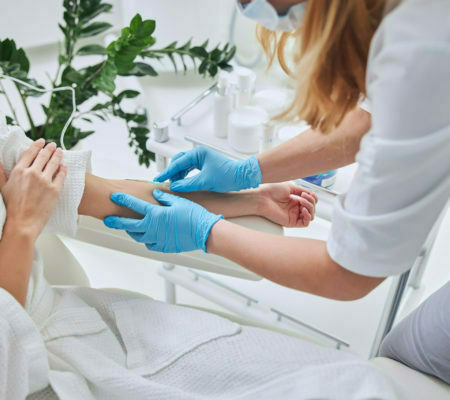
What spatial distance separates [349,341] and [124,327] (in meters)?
0.87

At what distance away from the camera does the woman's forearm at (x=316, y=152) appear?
1026 millimetres

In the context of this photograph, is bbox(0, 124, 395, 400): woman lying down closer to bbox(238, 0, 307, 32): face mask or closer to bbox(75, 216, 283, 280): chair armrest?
bbox(75, 216, 283, 280): chair armrest

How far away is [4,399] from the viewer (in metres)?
0.73

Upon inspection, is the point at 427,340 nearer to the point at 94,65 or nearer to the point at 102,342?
the point at 102,342

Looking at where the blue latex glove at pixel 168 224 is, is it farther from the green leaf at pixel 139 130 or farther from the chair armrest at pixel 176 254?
the green leaf at pixel 139 130

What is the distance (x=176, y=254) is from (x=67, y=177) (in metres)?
0.29


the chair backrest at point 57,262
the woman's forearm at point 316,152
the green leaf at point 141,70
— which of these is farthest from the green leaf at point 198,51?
the chair backrest at point 57,262

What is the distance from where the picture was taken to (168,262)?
3.58 ft

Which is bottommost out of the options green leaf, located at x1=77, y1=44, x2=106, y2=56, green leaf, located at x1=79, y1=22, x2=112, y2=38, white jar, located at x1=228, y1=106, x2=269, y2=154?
white jar, located at x1=228, y1=106, x2=269, y2=154

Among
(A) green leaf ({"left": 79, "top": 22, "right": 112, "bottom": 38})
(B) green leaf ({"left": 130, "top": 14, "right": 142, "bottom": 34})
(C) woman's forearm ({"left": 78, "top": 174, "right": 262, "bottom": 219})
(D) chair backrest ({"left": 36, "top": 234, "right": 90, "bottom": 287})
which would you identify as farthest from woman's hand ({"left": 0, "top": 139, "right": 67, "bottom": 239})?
(A) green leaf ({"left": 79, "top": 22, "right": 112, "bottom": 38})

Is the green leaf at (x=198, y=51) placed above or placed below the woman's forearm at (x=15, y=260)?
above

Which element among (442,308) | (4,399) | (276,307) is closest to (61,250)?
(4,399)

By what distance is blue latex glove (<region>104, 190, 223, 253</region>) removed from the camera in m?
0.94

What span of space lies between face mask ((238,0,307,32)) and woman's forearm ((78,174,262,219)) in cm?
45
